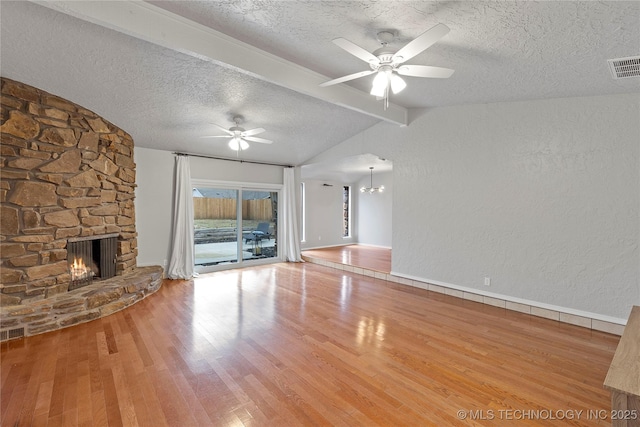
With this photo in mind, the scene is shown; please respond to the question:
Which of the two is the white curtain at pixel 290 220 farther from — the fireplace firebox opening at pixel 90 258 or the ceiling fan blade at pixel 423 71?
the ceiling fan blade at pixel 423 71

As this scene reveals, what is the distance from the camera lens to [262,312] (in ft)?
12.7

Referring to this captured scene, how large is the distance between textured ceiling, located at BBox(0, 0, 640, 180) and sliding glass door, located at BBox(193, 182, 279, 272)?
2.03 meters

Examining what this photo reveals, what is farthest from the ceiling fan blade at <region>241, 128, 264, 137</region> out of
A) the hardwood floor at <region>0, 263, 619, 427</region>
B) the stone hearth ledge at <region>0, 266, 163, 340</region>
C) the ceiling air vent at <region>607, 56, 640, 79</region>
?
the ceiling air vent at <region>607, 56, 640, 79</region>

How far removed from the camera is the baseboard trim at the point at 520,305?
11.1 ft

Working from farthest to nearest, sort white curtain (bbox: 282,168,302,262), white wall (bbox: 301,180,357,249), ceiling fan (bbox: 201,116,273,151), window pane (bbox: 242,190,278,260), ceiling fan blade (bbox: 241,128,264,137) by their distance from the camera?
white wall (bbox: 301,180,357,249) → white curtain (bbox: 282,168,302,262) → window pane (bbox: 242,190,278,260) → ceiling fan (bbox: 201,116,273,151) → ceiling fan blade (bbox: 241,128,264,137)

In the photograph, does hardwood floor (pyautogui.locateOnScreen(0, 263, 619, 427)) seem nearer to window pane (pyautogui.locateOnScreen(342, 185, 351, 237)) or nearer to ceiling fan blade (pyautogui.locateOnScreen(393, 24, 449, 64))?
ceiling fan blade (pyautogui.locateOnScreen(393, 24, 449, 64))

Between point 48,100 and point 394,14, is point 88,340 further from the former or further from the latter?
point 394,14

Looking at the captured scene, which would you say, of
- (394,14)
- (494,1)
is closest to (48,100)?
(394,14)

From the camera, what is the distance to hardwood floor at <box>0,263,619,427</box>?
200 centimetres

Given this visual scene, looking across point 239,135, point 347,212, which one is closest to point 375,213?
point 347,212

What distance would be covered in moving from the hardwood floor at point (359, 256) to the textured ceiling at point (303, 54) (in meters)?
3.47

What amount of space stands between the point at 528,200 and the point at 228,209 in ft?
18.7

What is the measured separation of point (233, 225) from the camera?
6.70m

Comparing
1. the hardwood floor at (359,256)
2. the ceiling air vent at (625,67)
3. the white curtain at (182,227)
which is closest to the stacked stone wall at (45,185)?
the white curtain at (182,227)
